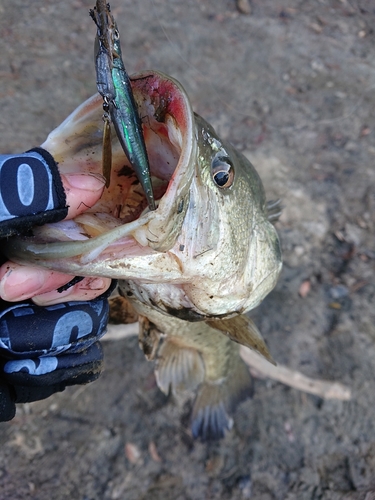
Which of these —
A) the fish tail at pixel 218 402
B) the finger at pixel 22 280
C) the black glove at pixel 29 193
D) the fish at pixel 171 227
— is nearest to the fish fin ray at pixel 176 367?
the fish tail at pixel 218 402

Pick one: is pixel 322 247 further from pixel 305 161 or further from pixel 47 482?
pixel 47 482

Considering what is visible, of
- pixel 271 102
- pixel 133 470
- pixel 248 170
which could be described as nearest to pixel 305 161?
pixel 271 102

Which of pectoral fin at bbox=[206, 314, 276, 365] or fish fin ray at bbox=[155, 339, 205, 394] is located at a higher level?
pectoral fin at bbox=[206, 314, 276, 365]

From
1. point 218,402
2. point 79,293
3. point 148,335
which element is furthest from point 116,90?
point 218,402

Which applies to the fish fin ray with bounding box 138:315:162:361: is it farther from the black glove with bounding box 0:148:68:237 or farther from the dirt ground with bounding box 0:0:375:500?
the dirt ground with bounding box 0:0:375:500

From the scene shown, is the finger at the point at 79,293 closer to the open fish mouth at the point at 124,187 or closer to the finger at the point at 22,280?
the finger at the point at 22,280

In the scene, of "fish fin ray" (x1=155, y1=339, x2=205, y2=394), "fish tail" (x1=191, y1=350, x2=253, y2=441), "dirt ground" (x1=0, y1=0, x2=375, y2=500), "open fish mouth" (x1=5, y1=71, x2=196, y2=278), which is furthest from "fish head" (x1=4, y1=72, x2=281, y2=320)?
"dirt ground" (x1=0, y1=0, x2=375, y2=500)

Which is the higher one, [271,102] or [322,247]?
[271,102]
